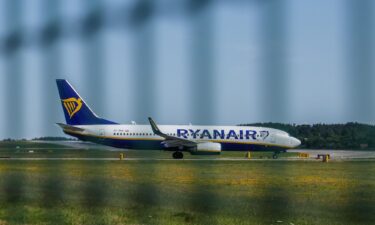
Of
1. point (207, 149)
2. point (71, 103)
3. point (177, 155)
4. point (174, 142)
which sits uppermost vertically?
point (71, 103)

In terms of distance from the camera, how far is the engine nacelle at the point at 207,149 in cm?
3972

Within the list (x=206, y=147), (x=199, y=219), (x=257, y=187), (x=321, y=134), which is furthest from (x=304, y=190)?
(x=206, y=147)

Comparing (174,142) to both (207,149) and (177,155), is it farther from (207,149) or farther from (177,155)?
(207,149)

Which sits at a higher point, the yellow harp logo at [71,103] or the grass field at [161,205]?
the yellow harp logo at [71,103]

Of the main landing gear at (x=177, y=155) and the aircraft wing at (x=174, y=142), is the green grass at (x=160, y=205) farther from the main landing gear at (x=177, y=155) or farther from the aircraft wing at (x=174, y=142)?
the aircraft wing at (x=174, y=142)

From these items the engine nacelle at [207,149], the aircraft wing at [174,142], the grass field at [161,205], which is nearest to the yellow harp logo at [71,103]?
the grass field at [161,205]

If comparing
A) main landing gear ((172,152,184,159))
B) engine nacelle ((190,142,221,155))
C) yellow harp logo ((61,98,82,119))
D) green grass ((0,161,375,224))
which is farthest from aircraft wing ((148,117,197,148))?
green grass ((0,161,375,224))

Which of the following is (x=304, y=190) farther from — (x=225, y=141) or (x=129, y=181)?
(x=225, y=141)

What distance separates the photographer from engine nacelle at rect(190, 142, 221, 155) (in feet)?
130

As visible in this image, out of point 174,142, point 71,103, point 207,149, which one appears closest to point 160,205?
point 71,103

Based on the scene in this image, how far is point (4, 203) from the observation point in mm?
9125

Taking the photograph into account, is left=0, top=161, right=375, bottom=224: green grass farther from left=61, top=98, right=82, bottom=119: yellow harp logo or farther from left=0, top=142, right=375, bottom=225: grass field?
left=61, top=98, right=82, bottom=119: yellow harp logo

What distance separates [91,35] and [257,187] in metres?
13.0

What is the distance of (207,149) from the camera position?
39.9 meters
